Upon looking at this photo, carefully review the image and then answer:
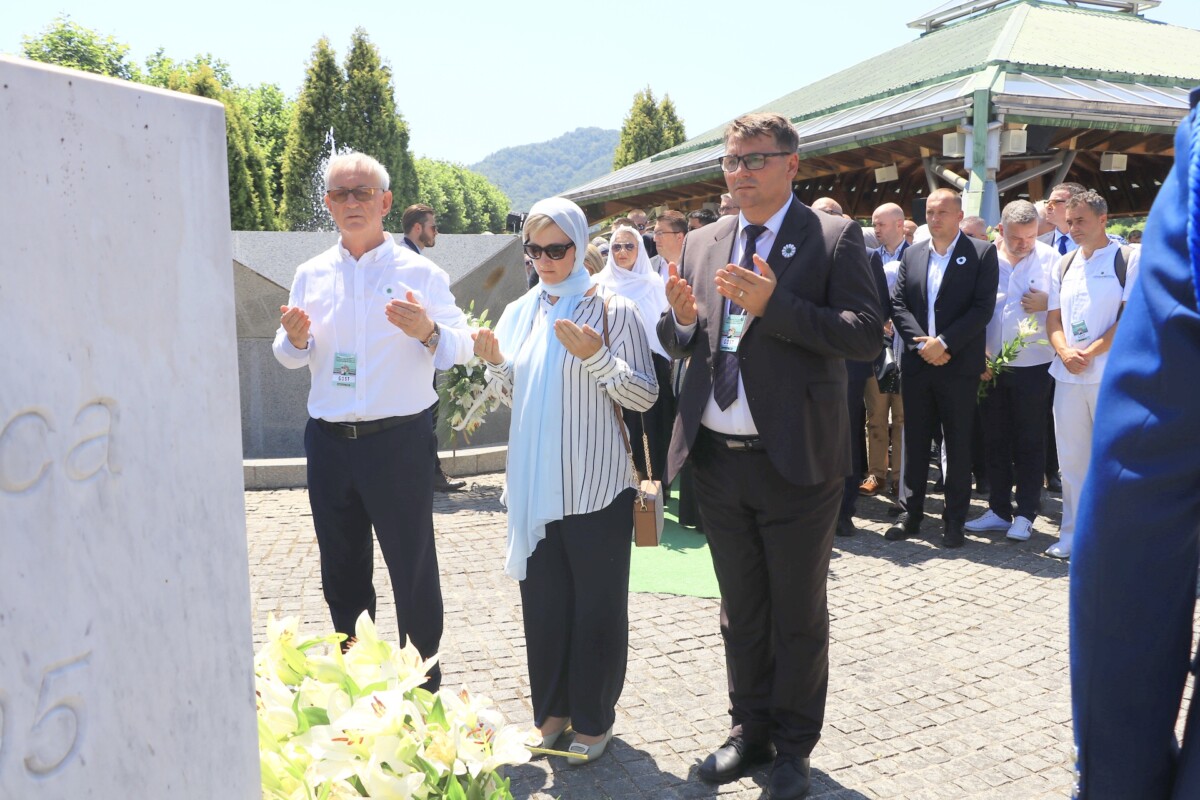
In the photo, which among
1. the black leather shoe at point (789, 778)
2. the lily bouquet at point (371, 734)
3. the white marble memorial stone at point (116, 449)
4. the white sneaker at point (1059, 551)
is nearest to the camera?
the white marble memorial stone at point (116, 449)

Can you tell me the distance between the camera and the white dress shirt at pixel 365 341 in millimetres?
4020

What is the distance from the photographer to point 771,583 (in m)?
3.70

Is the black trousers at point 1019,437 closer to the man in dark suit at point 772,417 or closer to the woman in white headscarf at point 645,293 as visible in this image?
the woman in white headscarf at point 645,293

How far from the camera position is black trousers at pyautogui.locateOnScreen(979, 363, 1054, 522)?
24.1 feet

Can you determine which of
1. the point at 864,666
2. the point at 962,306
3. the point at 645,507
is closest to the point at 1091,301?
the point at 962,306

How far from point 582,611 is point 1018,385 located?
488 centimetres

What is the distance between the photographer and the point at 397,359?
4.08 metres

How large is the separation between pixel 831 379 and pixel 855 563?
3.41 m

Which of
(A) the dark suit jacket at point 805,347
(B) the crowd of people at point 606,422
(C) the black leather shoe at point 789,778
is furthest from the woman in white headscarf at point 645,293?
(C) the black leather shoe at point 789,778

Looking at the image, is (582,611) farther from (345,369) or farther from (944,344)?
(944,344)

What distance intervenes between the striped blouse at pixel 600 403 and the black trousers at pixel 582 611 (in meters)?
0.08

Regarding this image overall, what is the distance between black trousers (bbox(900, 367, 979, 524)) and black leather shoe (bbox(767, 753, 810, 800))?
12.9ft

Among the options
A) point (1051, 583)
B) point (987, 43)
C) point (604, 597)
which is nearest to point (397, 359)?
point (604, 597)

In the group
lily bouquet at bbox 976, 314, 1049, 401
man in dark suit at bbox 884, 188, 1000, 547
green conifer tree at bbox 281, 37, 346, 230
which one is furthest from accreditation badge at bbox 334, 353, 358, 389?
green conifer tree at bbox 281, 37, 346, 230
